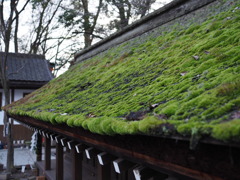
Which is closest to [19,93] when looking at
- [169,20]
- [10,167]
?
[10,167]

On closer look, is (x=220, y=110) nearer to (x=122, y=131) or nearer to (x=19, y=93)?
(x=122, y=131)

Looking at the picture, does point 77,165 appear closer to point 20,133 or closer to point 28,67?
point 20,133

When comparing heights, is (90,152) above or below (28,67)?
below

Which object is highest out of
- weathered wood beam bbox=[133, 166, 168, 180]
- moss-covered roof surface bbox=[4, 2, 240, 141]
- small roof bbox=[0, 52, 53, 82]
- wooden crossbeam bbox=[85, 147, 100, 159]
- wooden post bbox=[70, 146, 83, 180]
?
small roof bbox=[0, 52, 53, 82]

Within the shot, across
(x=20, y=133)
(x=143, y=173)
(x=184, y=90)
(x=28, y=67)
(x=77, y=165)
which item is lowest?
(x=77, y=165)

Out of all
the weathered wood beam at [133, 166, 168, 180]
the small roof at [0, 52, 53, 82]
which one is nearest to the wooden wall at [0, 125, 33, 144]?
the small roof at [0, 52, 53, 82]

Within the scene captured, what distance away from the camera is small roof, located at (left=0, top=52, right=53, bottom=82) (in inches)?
568

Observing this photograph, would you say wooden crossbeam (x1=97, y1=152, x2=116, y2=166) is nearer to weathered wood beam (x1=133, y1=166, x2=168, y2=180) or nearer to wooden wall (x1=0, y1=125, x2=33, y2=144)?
weathered wood beam (x1=133, y1=166, x2=168, y2=180)

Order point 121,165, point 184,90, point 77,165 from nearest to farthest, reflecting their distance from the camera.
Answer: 1. point 184,90
2. point 121,165
3. point 77,165

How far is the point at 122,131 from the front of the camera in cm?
155

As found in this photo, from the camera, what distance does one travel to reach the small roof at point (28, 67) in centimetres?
1442

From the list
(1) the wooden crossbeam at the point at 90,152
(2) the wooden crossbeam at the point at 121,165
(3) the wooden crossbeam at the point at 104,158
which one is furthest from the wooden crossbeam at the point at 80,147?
(2) the wooden crossbeam at the point at 121,165

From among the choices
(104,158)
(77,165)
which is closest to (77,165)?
(77,165)

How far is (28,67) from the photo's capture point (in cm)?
1552
